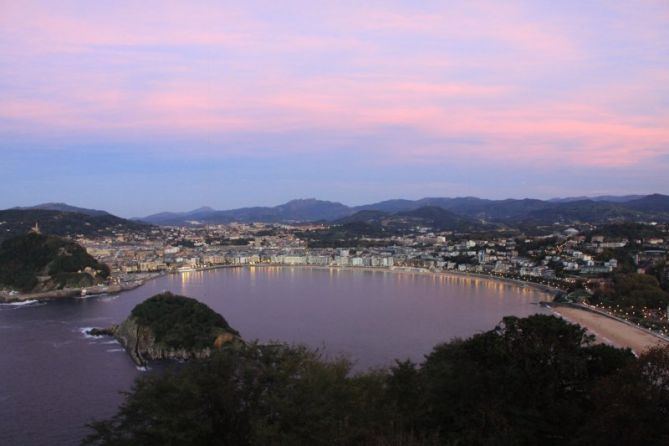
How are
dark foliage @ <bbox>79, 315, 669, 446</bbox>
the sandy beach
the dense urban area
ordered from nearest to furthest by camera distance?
dark foliage @ <bbox>79, 315, 669, 446</bbox>
the sandy beach
the dense urban area

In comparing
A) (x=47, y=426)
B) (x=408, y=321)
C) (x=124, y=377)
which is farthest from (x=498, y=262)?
(x=47, y=426)

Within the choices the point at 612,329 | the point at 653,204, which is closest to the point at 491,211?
the point at 653,204

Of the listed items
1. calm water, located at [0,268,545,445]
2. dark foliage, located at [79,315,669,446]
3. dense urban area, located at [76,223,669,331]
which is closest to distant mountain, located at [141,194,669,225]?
dense urban area, located at [76,223,669,331]

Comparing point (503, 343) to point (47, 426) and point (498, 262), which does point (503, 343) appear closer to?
point (47, 426)

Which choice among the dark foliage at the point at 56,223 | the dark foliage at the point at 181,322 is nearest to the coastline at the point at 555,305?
the dark foliage at the point at 181,322

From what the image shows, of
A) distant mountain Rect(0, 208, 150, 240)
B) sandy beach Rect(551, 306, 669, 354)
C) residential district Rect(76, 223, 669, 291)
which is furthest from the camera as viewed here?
distant mountain Rect(0, 208, 150, 240)

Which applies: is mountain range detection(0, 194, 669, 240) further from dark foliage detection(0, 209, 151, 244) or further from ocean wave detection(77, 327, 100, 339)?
ocean wave detection(77, 327, 100, 339)

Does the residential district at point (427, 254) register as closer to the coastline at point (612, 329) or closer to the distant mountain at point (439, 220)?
the coastline at point (612, 329)
